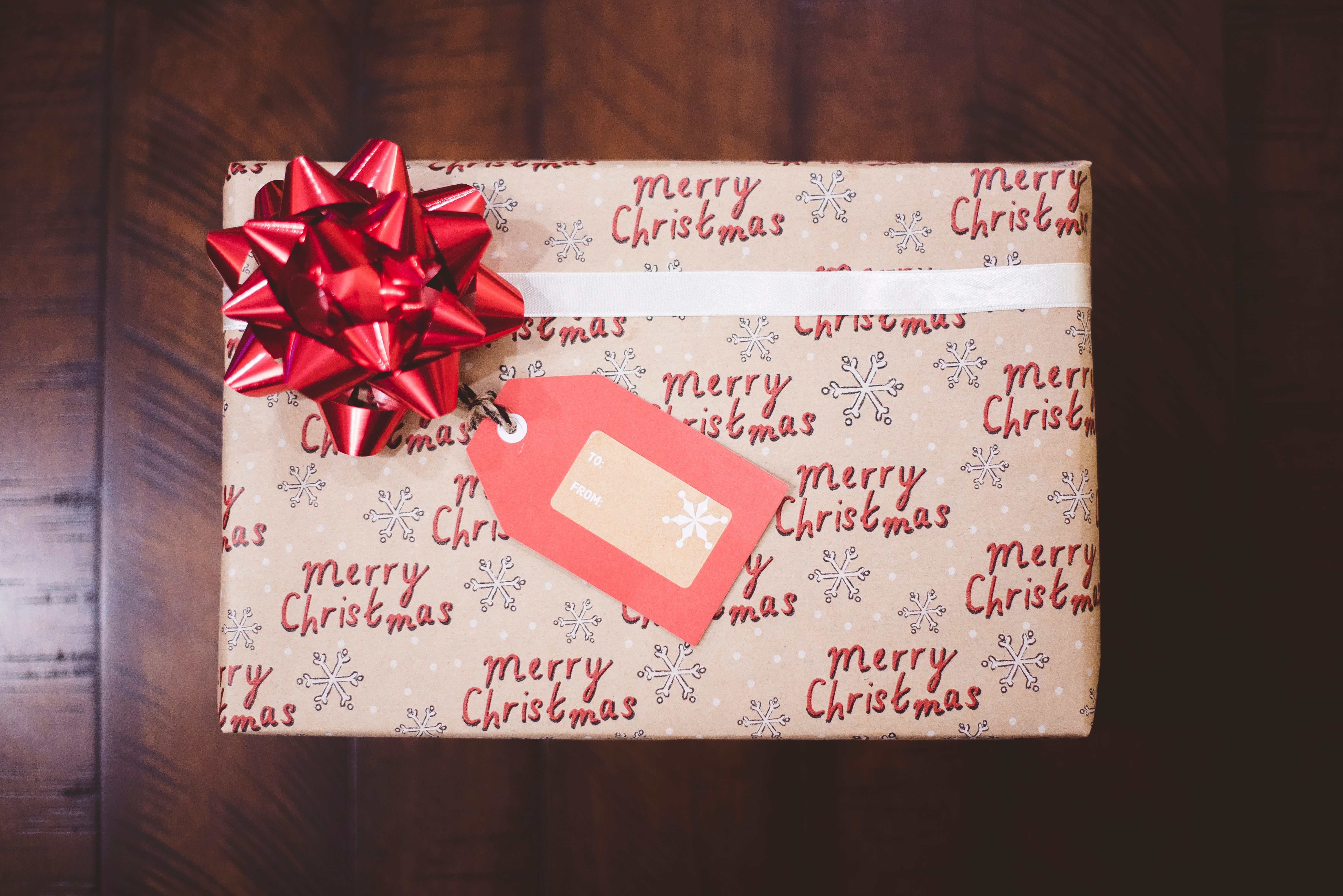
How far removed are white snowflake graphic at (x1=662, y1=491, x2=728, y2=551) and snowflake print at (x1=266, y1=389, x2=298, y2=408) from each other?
25 cm

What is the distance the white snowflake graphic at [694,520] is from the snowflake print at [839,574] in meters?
0.07

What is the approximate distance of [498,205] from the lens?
1.38 feet

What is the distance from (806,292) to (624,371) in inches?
5.0

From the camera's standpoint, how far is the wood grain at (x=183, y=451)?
0.56m

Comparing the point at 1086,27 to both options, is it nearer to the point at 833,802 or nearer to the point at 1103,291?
the point at 1103,291

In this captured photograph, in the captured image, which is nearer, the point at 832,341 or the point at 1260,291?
the point at 832,341

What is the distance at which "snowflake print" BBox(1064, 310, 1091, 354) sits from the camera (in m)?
0.42

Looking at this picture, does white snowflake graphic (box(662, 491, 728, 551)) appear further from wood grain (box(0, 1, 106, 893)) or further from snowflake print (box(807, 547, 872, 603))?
wood grain (box(0, 1, 106, 893))

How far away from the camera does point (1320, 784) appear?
566mm

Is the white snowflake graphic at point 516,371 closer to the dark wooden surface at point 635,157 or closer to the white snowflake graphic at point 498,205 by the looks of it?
the white snowflake graphic at point 498,205

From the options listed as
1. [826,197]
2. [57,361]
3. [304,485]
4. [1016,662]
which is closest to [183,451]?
[57,361]

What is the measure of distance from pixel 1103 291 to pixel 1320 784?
462 mm

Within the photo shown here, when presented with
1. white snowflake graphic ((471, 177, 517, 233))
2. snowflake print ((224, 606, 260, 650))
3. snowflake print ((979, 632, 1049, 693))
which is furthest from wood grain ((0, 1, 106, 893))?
snowflake print ((979, 632, 1049, 693))

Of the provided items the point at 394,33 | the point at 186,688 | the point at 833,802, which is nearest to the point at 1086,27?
the point at 394,33
